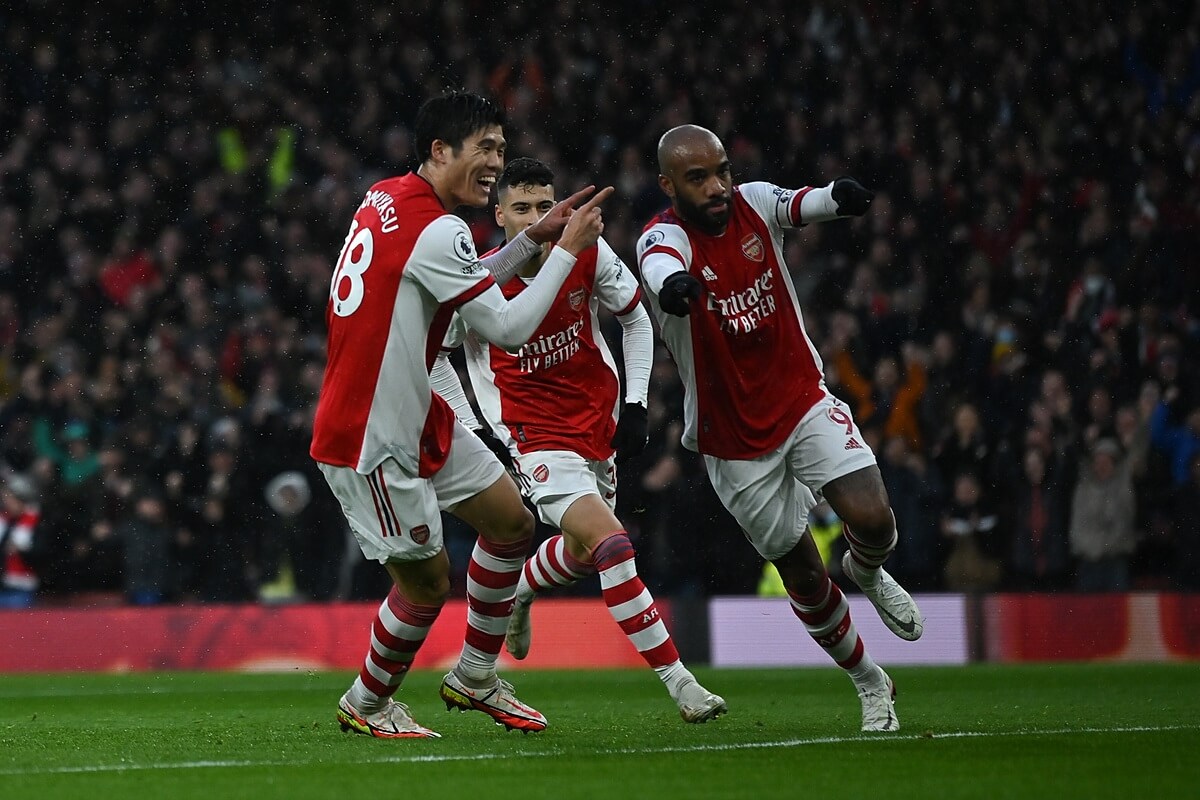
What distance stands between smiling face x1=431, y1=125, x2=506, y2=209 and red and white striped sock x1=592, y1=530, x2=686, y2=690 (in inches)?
62.5

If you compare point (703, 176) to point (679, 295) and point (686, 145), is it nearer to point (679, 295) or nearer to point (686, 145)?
point (686, 145)

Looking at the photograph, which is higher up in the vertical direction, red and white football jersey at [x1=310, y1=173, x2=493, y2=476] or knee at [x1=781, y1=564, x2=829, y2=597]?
red and white football jersey at [x1=310, y1=173, x2=493, y2=476]

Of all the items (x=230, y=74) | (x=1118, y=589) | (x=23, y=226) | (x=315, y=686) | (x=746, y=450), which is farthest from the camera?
(x=230, y=74)

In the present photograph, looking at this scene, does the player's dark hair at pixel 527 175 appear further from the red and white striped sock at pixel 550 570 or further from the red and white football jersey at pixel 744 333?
the red and white striped sock at pixel 550 570

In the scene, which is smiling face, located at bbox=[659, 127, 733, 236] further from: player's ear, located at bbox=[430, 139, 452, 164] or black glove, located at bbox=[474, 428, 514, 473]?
black glove, located at bbox=[474, 428, 514, 473]

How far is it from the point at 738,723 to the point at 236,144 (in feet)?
42.6

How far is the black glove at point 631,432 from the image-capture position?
7.86 m

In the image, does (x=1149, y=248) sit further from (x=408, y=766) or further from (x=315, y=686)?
(x=408, y=766)

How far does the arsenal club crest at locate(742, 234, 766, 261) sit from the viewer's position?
25.0 feet

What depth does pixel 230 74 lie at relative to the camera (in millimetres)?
20203

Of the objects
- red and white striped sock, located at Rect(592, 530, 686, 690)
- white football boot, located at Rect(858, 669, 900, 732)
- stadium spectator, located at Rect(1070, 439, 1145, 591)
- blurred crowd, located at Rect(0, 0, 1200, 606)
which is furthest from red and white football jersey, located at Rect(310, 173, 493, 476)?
stadium spectator, located at Rect(1070, 439, 1145, 591)

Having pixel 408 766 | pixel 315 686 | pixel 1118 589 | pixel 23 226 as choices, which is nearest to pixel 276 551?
pixel 315 686

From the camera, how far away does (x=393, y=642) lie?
7184mm

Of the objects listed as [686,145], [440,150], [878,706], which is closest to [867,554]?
[878,706]
